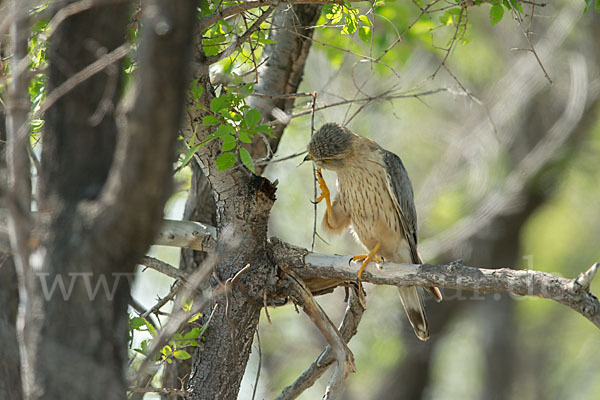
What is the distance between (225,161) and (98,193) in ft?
4.37

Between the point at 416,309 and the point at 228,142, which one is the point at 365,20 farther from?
the point at 416,309

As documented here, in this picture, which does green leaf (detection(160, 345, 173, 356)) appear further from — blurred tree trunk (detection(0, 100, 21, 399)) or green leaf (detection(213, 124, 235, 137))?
green leaf (detection(213, 124, 235, 137))

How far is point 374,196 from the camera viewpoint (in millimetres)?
5422

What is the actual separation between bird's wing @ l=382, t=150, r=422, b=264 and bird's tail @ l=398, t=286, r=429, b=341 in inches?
14.5

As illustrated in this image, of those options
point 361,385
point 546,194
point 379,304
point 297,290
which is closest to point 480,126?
point 546,194

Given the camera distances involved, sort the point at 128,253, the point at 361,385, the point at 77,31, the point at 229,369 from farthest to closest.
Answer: the point at 361,385 → the point at 229,369 → the point at 77,31 → the point at 128,253

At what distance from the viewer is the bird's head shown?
5.18 m

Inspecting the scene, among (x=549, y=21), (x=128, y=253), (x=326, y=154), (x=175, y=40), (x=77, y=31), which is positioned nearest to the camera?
(x=175, y=40)

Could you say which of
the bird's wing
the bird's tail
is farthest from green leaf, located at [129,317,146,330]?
the bird's wing

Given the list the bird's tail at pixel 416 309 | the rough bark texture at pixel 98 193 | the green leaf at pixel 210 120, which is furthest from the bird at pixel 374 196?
the rough bark texture at pixel 98 193

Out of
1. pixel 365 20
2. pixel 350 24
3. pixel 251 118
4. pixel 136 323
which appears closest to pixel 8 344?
pixel 136 323

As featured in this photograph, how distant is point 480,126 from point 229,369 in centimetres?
868

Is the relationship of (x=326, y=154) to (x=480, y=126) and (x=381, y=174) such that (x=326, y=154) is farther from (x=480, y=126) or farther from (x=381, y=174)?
(x=480, y=126)

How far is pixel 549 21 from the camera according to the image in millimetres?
10383
